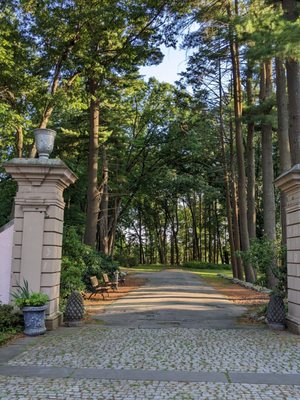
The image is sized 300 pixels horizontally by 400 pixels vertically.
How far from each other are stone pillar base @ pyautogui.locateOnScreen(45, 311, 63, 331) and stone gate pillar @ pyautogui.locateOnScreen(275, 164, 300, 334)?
4807mm

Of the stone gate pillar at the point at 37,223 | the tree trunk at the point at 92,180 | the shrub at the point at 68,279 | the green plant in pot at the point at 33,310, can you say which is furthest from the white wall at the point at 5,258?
the tree trunk at the point at 92,180

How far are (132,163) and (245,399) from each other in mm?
27604

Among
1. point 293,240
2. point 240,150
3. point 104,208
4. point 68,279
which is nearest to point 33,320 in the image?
point 68,279

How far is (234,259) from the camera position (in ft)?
87.7

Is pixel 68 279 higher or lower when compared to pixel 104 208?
lower

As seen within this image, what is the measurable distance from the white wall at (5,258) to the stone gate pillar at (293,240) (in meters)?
5.75

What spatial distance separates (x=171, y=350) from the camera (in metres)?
7.16

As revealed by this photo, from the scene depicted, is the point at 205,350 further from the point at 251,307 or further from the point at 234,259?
the point at 234,259

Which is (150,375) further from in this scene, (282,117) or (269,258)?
(282,117)

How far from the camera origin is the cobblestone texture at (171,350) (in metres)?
6.21

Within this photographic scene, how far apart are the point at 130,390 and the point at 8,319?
13.5 ft

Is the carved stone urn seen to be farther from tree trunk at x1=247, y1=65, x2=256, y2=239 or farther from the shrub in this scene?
tree trunk at x1=247, y1=65, x2=256, y2=239

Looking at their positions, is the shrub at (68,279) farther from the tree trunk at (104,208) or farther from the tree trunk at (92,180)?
the tree trunk at (104,208)

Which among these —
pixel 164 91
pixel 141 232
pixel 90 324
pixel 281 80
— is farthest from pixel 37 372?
pixel 141 232
